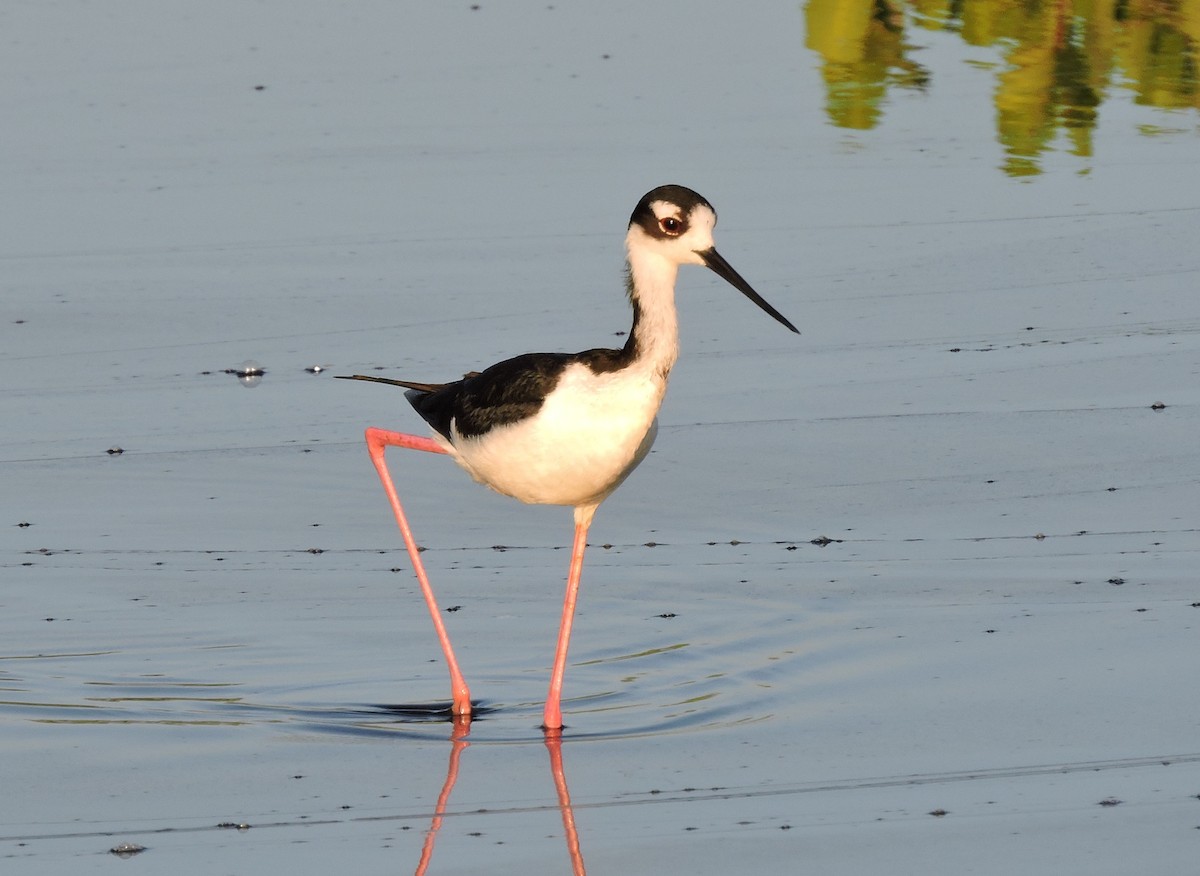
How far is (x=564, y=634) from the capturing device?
19.9ft


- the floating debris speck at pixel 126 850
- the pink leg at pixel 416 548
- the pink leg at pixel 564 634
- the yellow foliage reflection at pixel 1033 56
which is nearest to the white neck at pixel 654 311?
the pink leg at pixel 564 634

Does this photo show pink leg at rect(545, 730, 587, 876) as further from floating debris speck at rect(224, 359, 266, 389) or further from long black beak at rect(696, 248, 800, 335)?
floating debris speck at rect(224, 359, 266, 389)

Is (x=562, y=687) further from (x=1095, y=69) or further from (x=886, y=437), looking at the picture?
(x=1095, y=69)

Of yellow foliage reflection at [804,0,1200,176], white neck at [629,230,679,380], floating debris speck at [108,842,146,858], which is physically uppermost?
white neck at [629,230,679,380]

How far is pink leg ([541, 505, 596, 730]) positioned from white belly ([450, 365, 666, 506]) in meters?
0.31

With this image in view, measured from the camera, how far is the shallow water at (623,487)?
528cm

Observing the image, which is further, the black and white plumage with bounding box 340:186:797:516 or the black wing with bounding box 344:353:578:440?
the black wing with bounding box 344:353:578:440

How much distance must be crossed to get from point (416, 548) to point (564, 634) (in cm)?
80

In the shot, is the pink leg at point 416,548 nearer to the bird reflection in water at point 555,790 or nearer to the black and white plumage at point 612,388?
the bird reflection in water at point 555,790

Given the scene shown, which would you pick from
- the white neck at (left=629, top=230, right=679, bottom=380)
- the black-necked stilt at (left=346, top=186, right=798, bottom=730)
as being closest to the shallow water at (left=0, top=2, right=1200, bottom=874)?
the black-necked stilt at (left=346, top=186, right=798, bottom=730)

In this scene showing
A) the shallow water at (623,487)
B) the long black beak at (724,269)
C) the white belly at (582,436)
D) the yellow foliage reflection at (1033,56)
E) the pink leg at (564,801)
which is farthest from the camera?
the yellow foliage reflection at (1033,56)

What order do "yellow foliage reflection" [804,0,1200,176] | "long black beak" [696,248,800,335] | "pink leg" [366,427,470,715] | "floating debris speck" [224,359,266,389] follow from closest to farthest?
"long black beak" [696,248,800,335] < "pink leg" [366,427,470,715] < "floating debris speck" [224,359,266,389] < "yellow foliage reflection" [804,0,1200,176]

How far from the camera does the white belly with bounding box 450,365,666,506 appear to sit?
571cm

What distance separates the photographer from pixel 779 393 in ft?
28.2
